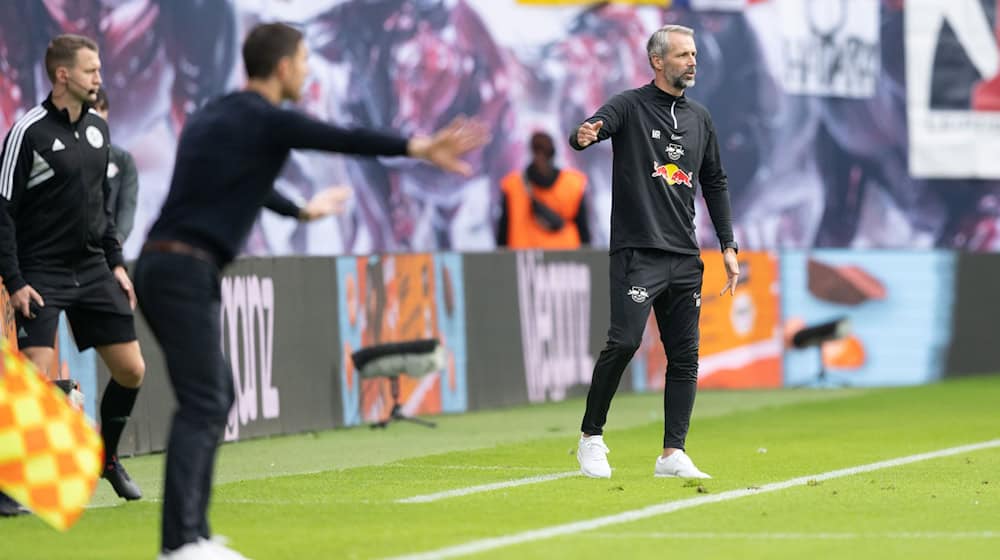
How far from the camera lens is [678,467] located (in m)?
10.6

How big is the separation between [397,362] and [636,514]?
659 centimetres

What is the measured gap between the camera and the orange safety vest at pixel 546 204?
19062 mm

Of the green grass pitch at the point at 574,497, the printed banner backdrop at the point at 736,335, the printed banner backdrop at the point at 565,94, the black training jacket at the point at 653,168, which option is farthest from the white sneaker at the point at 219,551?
the printed banner backdrop at the point at 736,335

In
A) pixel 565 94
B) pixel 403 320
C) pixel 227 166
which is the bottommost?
pixel 403 320

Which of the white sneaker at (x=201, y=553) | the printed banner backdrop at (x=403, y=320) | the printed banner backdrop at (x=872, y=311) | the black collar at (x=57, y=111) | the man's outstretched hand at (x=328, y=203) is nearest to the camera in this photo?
the white sneaker at (x=201, y=553)

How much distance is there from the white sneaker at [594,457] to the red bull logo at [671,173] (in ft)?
4.43

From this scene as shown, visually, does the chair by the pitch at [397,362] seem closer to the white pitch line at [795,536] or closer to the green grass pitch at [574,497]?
the green grass pitch at [574,497]

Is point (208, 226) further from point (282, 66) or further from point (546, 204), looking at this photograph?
point (546, 204)

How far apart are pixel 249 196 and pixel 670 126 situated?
372 centimetres

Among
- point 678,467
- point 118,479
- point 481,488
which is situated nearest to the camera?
point 118,479

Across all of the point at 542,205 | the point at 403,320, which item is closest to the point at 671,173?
the point at 403,320

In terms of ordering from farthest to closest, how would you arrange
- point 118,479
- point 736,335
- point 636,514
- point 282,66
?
point 736,335
point 118,479
point 636,514
point 282,66

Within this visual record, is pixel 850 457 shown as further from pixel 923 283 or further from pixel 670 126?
pixel 923 283

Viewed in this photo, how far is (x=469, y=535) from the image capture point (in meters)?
8.21
